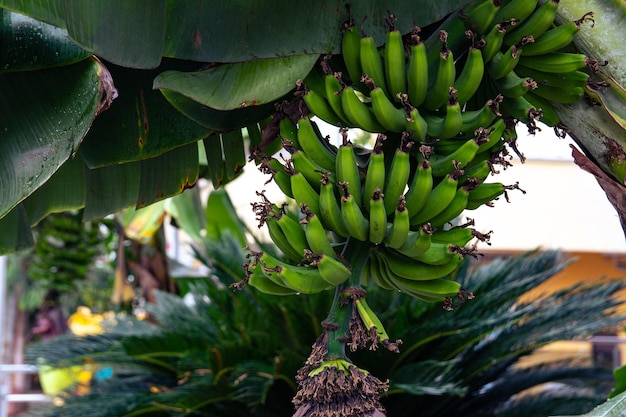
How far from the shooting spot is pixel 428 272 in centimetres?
136

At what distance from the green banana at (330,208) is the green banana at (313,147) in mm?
98

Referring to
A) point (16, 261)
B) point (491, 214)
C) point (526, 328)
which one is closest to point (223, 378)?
point (526, 328)

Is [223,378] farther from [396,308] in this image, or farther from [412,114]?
[412,114]

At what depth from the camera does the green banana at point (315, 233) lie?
1.29 meters

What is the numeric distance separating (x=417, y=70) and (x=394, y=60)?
0.17 ft

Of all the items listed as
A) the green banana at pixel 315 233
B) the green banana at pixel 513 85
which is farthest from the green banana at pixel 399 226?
the green banana at pixel 513 85

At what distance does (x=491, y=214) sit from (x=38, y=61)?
585 cm

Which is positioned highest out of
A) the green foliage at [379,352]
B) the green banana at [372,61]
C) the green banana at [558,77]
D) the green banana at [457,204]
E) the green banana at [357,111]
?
the green banana at [372,61]

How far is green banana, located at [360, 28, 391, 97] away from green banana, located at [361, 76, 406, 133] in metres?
0.05

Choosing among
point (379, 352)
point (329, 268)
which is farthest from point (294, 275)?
point (379, 352)

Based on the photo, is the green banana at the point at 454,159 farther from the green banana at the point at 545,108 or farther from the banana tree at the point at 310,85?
the green banana at the point at 545,108

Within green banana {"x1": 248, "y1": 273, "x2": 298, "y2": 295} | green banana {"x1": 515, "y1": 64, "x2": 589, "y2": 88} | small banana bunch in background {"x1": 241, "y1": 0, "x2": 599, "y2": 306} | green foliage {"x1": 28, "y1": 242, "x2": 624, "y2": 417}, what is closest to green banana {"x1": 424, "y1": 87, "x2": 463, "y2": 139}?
small banana bunch in background {"x1": 241, "y1": 0, "x2": 599, "y2": 306}

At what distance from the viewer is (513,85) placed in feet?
4.60

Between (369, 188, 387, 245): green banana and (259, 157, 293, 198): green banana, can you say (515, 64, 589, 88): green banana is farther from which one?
(259, 157, 293, 198): green banana
